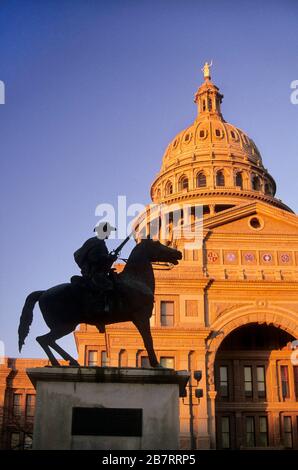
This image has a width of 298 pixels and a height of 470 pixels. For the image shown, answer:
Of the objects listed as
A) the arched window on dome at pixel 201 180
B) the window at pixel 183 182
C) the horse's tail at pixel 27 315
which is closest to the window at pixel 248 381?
the arched window on dome at pixel 201 180

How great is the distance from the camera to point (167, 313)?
44875mm

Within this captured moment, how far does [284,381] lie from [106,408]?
38427 mm

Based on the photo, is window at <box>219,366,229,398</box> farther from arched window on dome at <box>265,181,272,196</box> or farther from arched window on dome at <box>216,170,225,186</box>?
arched window on dome at <box>265,181,272,196</box>

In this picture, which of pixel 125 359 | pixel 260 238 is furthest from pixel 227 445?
pixel 260 238

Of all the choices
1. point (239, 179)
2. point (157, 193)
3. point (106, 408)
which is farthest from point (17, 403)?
point (106, 408)

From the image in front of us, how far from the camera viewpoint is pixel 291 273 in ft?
155

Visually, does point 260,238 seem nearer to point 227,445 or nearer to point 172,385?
point 227,445

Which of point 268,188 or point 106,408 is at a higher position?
point 268,188

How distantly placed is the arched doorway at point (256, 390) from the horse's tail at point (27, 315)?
3367 cm

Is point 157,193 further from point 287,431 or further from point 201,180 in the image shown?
point 287,431

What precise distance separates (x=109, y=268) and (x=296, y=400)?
123 ft

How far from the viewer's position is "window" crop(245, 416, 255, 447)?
4734 centimetres
